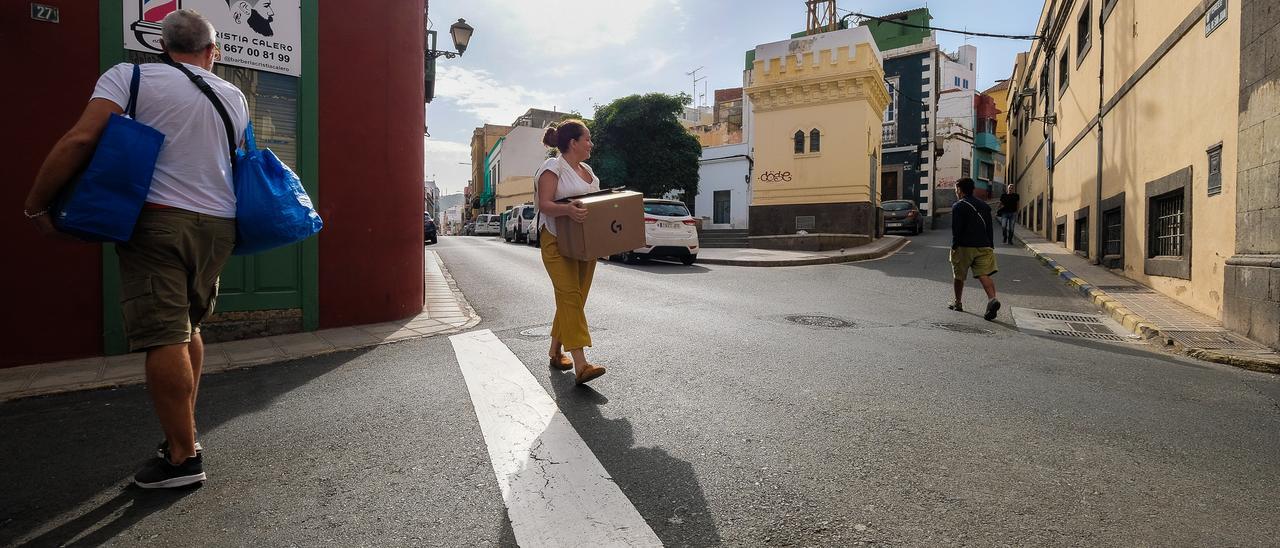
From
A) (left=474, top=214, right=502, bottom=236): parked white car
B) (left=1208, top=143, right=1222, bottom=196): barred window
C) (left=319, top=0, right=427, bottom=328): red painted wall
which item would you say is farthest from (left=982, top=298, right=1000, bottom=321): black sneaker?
(left=474, top=214, right=502, bottom=236): parked white car

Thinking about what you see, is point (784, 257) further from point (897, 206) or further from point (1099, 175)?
point (897, 206)

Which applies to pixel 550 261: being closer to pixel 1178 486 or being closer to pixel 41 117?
pixel 1178 486

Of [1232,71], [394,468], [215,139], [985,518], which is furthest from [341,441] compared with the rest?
[1232,71]

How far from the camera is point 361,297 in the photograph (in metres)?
6.35

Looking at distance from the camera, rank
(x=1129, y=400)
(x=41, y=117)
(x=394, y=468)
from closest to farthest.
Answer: (x=394, y=468) < (x=1129, y=400) < (x=41, y=117)

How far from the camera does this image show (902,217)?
24031mm

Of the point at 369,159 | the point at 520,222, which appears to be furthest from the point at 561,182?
the point at 520,222

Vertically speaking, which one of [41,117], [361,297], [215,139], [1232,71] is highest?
[1232,71]

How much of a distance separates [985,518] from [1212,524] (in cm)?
→ 72

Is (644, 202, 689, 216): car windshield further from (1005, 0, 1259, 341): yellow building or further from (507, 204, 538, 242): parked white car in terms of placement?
(507, 204, 538, 242): parked white car

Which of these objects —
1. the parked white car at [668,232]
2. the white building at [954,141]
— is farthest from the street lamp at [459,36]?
the white building at [954,141]

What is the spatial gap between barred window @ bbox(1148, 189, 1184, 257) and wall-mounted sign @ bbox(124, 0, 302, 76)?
1037cm

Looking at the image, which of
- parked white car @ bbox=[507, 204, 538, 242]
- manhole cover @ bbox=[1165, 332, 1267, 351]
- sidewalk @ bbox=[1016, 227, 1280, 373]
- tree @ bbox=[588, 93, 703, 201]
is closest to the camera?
sidewalk @ bbox=[1016, 227, 1280, 373]

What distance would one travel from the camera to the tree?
30.3 m
